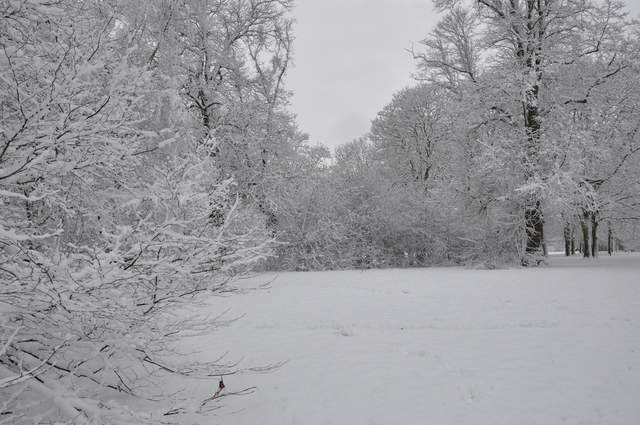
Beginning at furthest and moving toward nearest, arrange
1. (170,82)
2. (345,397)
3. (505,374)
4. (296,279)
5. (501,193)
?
(501,193) → (296,279) → (170,82) → (505,374) → (345,397)

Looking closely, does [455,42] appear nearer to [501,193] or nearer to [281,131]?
[501,193]

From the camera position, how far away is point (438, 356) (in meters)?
4.66

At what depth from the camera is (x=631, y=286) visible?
8.73 m

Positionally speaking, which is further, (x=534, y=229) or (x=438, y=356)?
(x=534, y=229)

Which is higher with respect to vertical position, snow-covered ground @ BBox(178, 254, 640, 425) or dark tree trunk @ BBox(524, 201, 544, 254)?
dark tree trunk @ BBox(524, 201, 544, 254)

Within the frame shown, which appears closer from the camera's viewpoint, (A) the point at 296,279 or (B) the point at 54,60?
(B) the point at 54,60

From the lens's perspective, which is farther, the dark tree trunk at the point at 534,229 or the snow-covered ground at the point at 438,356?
the dark tree trunk at the point at 534,229

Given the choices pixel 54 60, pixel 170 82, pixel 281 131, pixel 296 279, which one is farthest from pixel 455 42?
pixel 54 60

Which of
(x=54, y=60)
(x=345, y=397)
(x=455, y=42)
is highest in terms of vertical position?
(x=455, y=42)

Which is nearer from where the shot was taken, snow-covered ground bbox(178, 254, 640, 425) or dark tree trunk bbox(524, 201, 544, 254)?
snow-covered ground bbox(178, 254, 640, 425)

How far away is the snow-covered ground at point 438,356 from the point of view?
3426 millimetres

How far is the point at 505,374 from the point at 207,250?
11.1 feet

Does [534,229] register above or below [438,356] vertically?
above

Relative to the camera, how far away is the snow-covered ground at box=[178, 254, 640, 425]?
3426 mm
